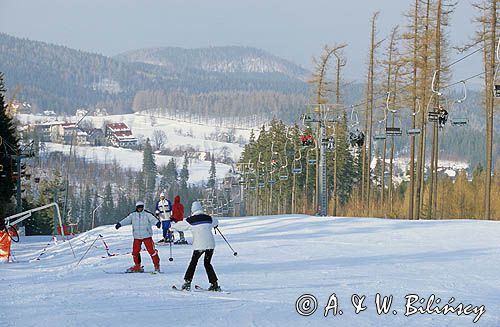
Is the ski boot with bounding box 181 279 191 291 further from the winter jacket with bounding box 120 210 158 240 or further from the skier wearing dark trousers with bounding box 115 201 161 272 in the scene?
the winter jacket with bounding box 120 210 158 240

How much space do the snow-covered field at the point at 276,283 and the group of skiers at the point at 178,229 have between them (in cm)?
47

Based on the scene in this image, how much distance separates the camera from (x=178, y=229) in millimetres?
15086

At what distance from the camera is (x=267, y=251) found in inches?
853

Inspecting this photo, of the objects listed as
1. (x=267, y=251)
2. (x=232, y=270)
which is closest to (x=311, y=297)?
(x=232, y=270)

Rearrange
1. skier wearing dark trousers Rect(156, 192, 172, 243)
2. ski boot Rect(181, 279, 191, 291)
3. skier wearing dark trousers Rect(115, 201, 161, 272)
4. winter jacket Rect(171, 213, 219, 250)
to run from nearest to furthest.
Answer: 1. ski boot Rect(181, 279, 191, 291)
2. winter jacket Rect(171, 213, 219, 250)
3. skier wearing dark trousers Rect(115, 201, 161, 272)
4. skier wearing dark trousers Rect(156, 192, 172, 243)

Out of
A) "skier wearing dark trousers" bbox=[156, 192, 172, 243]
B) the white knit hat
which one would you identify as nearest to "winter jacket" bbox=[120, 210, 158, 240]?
the white knit hat

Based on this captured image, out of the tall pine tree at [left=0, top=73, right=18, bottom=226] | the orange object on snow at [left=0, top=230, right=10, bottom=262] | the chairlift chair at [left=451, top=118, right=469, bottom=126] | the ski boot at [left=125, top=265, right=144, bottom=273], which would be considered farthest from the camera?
the tall pine tree at [left=0, top=73, right=18, bottom=226]

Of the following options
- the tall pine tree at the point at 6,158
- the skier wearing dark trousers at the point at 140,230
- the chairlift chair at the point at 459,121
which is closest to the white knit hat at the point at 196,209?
the skier wearing dark trousers at the point at 140,230

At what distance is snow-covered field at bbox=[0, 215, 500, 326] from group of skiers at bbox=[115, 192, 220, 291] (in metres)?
0.47

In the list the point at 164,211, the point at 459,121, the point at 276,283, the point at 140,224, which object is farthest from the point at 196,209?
the point at 459,121

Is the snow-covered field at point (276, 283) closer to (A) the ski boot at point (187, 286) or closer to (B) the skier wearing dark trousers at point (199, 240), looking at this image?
(A) the ski boot at point (187, 286)

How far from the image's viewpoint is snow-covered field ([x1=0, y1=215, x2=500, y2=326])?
35.8ft

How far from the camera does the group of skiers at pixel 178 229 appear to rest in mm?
13922

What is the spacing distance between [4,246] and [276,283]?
37.5ft
